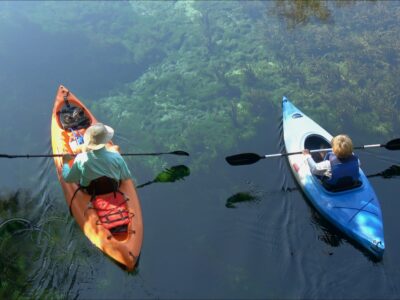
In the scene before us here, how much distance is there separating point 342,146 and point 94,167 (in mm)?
3183

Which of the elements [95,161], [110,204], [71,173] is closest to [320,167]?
[110,204]

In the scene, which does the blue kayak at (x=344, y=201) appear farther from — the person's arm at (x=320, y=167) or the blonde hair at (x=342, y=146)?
the blonde hair at (x=342, y=146)

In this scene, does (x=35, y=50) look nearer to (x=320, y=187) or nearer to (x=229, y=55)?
(x=229, y=55)

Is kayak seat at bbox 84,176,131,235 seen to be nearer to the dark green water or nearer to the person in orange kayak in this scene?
the person in orange kayak

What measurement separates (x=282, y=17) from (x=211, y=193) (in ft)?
18.7

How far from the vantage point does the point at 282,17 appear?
1138 centimetres

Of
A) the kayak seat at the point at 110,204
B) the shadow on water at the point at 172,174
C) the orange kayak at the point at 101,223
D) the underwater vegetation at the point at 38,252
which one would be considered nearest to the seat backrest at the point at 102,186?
the kayak seat at the point at 110,204

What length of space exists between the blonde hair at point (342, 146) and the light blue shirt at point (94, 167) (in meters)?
2.81

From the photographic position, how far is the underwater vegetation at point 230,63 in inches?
346

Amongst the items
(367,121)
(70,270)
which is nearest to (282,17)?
(367,121)

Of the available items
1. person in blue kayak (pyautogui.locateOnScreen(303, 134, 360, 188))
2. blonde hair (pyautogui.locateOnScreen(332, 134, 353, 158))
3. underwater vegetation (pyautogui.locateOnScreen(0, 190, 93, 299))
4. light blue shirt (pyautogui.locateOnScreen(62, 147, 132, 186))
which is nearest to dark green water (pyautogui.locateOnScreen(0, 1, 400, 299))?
underwater vegetation (pyautogui.locateOnScreen(0, 190, 93, 299))

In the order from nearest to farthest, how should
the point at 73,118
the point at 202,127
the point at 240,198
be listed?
1. the point at 240,198
2. the point at 73,118
3. the point at 202,127

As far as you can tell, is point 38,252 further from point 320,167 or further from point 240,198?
point 320,167

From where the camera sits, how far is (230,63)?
404 inches
